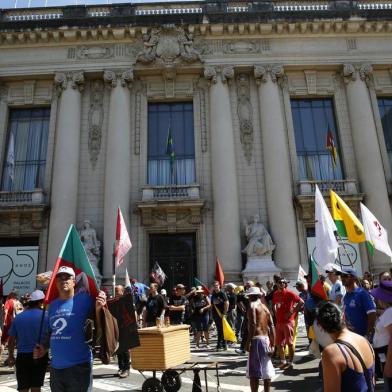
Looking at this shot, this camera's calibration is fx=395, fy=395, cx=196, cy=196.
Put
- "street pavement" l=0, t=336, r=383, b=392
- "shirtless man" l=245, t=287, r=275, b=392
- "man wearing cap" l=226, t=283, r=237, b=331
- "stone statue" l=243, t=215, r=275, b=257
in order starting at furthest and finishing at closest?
1. "stone statue" l=243, t=215, r=275, b=257
2. "man wearing cap" l=226, t=283, r=237, b=331
3. "street pavement" l=0, t=336, r=383, b=392
4. "shirtless man" l=245, t=287, r=275, b=392

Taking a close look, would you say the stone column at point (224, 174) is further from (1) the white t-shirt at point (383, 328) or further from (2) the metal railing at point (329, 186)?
(1) the white t-shirt at point (383, 328)

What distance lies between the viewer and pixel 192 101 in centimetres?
2055

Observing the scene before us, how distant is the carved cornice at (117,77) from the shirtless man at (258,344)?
16.1 metres

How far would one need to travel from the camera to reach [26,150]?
19875 millimetres

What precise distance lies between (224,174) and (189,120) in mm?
3972

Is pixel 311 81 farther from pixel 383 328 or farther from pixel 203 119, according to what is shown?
pixel 383 328

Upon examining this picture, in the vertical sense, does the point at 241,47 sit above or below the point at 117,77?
above

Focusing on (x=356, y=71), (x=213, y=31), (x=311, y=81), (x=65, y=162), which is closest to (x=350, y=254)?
(x=311, y=81)

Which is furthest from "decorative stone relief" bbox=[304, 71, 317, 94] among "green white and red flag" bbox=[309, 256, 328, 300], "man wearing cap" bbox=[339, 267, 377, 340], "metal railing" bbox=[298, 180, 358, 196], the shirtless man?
the shirtless man

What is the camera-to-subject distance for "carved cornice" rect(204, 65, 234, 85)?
64.3ft

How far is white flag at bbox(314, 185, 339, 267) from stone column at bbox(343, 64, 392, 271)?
11.7 metres

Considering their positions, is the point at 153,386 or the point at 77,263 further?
the point at 153,386

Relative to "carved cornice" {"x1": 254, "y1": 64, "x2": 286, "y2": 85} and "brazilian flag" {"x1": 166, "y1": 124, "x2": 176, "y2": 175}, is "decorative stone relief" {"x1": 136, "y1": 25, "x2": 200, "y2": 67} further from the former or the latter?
"brazilian flag" {"x1": 166, "y1": 124, "x2": 176, "y2": 175}

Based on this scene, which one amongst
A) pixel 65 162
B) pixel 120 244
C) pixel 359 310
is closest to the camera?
pixel 359 310
